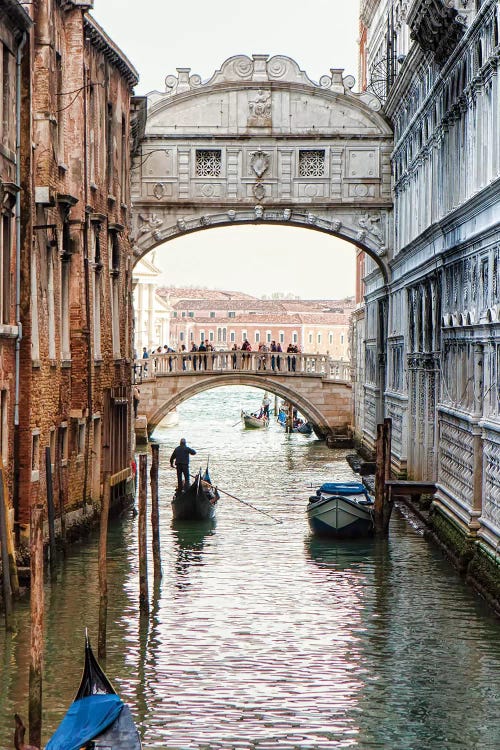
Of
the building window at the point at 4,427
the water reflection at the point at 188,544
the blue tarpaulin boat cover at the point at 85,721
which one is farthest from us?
the water reflection at the point at 188,544

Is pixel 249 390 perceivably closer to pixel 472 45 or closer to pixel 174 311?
pixel 174 311

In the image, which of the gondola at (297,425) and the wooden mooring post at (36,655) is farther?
the gondola at (297,425)

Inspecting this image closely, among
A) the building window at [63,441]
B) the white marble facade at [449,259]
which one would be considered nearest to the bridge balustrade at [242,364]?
the white marble facade at [449,259]

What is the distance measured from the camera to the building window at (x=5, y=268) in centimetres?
1312

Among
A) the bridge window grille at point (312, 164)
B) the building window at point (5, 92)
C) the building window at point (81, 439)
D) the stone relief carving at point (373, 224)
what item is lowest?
the building window at point (81, 439)

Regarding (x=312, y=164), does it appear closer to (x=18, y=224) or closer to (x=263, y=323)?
(x=18, y=224)

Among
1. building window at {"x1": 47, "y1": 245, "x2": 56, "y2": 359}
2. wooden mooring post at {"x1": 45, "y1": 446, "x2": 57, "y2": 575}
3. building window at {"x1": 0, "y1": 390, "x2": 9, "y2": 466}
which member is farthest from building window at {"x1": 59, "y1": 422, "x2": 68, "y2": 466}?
building window at {"x1": 0, "y1": 390, "x2": 9, "y2": 466}

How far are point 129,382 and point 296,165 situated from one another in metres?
4.70

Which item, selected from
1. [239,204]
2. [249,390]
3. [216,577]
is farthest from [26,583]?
[249,390]

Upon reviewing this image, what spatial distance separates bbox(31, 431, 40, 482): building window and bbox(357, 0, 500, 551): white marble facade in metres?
4.29

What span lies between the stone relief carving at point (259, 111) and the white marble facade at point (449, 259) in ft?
6.19

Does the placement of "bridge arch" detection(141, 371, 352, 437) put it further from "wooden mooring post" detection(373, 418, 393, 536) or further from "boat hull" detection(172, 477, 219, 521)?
"wooden mooring post" detection(373, 418, 393, 536)

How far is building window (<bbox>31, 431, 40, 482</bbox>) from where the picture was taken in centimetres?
1404

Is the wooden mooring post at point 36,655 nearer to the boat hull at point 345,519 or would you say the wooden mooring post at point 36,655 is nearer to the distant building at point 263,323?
the boat hull at point 345,519
